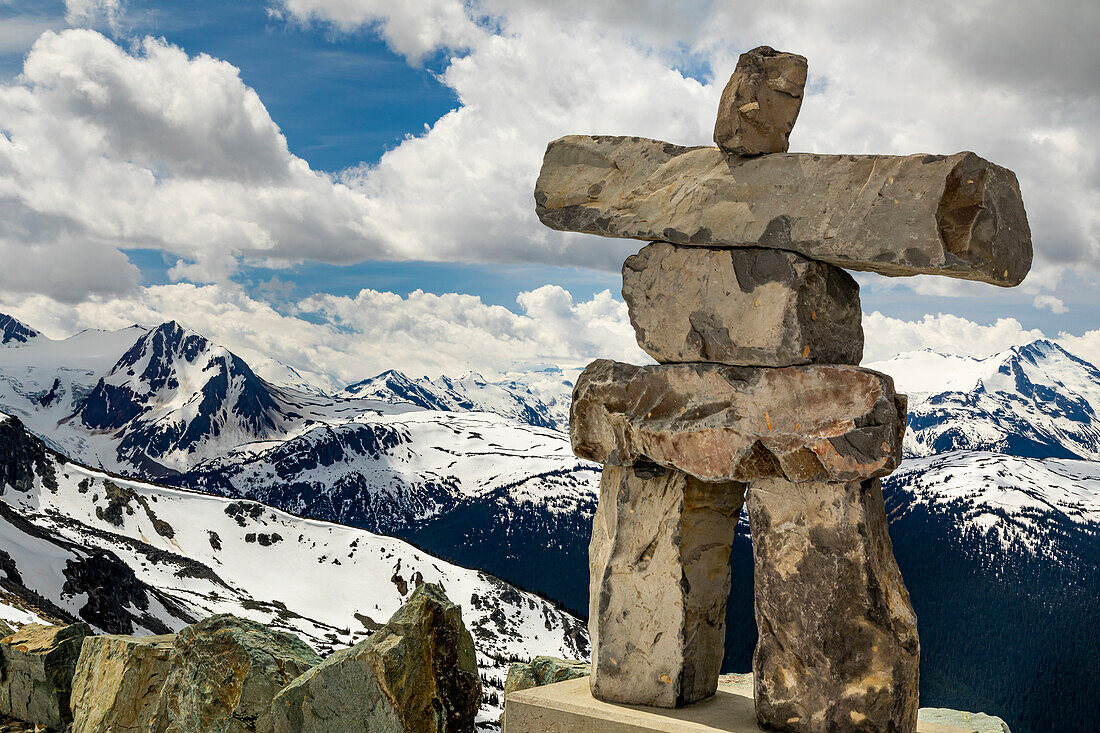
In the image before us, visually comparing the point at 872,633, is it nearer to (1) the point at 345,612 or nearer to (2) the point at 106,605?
(2) the point at 106,605

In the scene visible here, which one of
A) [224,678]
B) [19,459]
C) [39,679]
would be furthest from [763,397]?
[19,459]

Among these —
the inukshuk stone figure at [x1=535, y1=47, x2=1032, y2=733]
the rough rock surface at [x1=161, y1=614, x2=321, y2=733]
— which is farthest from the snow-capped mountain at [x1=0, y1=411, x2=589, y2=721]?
the inukshuk stone figure at [x1=535, y1=47, x2=1032, y2=733]

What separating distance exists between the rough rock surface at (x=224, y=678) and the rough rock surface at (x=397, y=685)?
0.85 metres

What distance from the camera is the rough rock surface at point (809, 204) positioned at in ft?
29.3

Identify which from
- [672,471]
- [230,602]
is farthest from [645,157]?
[230,602]

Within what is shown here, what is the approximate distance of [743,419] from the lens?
9852 millimetres

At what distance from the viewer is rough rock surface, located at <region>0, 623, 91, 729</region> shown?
16.3 m

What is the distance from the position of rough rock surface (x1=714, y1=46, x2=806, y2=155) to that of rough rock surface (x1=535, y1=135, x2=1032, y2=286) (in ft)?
0.93

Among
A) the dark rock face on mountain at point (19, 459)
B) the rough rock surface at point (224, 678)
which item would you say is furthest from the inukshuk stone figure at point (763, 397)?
the dark rock face on mountain at point (19, 459)

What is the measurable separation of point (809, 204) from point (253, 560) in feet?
458

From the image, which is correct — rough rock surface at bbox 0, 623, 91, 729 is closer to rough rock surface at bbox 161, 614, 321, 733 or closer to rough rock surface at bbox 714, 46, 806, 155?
rough rock surface at bbox 161, 614, 321, 733

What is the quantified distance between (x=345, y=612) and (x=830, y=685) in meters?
123

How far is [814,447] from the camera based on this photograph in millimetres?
9320

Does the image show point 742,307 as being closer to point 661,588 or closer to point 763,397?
point 763,397
